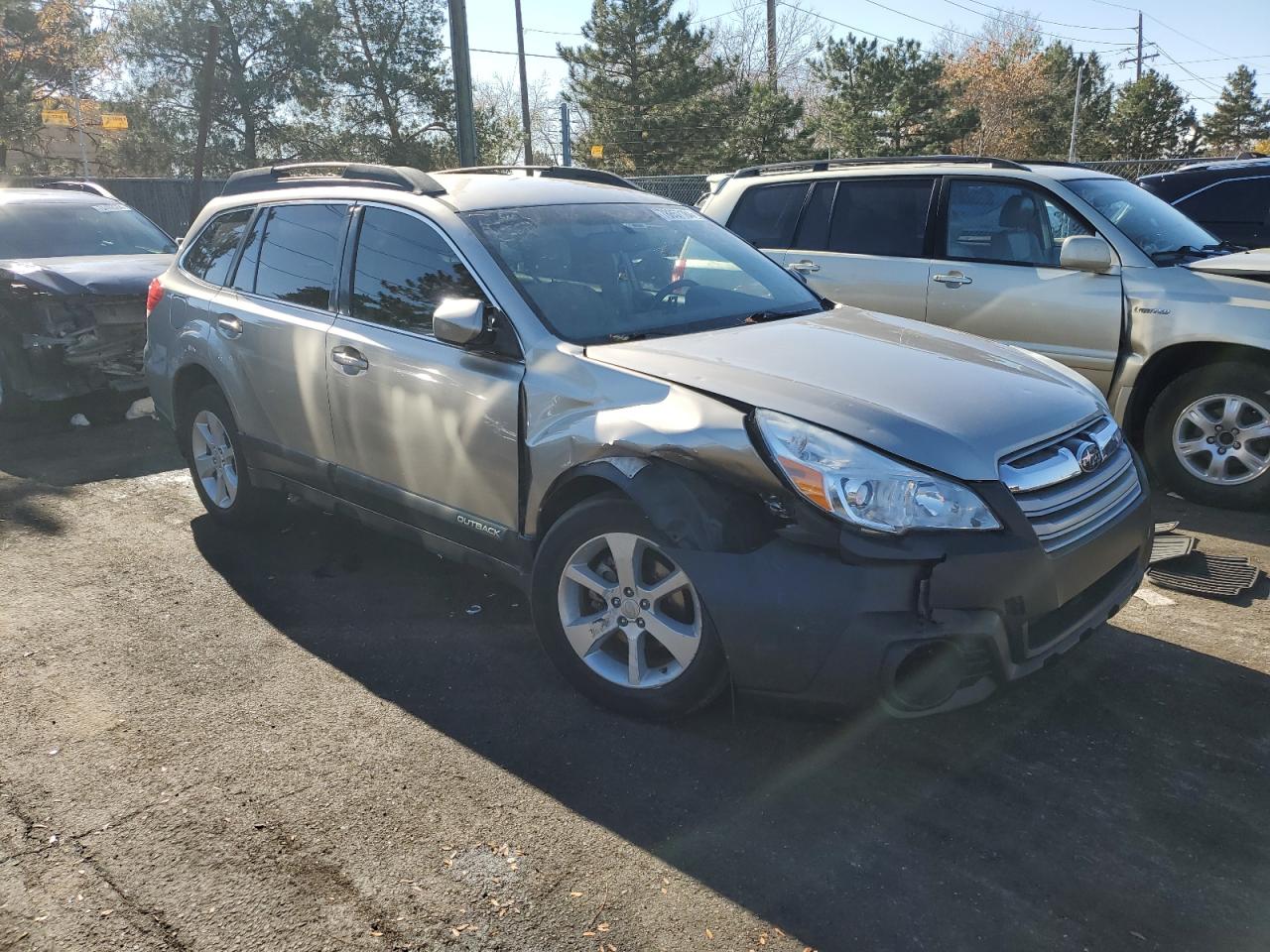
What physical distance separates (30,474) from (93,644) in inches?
123

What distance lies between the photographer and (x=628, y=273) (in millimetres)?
3957

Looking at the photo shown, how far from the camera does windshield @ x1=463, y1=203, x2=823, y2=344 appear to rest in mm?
3672

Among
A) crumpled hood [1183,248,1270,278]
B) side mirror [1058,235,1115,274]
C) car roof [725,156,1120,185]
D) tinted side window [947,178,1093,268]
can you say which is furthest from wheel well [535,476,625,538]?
car roof [725,156,1120,185]

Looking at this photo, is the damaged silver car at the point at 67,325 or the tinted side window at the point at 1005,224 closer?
the tinted side window at the point at 1005,224

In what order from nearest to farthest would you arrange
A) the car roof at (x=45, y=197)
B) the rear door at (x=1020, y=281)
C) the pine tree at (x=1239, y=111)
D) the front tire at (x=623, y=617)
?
the front tire at (x=623, y=617), the rear door at (x=1020, y=281), the car roof at (x=45, y=197), the pine tree at (x=1239, y=111)

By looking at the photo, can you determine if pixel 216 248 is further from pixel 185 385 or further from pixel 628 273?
pixel 628 273

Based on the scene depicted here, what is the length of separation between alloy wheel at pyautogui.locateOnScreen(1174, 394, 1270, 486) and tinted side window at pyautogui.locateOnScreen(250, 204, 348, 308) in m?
4.53

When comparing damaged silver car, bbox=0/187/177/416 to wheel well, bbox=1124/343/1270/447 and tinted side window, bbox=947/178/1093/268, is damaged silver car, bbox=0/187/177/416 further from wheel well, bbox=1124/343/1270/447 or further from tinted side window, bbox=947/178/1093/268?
wheel well, bbox=1124/343/1270/447

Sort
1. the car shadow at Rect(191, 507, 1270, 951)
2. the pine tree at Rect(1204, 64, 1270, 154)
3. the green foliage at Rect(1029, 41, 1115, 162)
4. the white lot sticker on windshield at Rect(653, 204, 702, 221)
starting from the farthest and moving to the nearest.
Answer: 1. the pine tree at Rect(1204, 64, 1270, 154)
2. the green foliage at Rect(1029, 41, 1115, 162)
3. the white lot sticker on windshield at Rect(653, 204, 702, 221)
4. the car shadow at Rect(191, 507, 1270, 951)

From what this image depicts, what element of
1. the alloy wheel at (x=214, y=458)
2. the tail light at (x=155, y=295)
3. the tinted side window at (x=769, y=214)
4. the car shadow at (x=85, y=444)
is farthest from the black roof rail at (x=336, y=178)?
the tinted side window at (x=769, y=214)

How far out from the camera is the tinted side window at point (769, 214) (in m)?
7.09

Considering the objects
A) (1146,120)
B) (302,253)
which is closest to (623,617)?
(302,253)

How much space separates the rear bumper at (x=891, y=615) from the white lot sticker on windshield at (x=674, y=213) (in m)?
2.13

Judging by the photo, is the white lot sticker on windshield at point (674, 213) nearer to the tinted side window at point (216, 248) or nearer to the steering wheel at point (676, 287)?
the steering wheel at point (676, 287)
